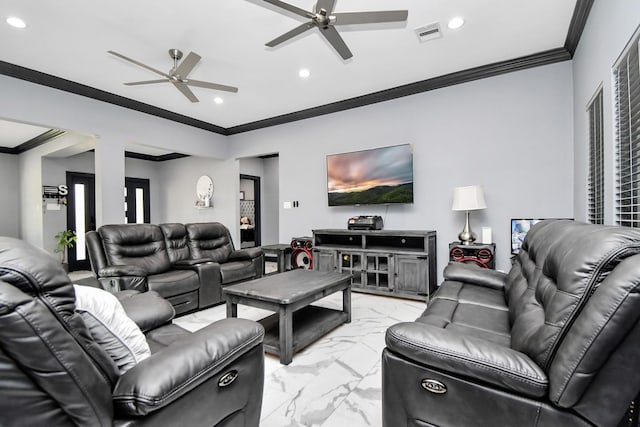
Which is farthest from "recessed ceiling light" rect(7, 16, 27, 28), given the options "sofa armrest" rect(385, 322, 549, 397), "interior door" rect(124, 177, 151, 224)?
"interior door" rect(124, 177, 151, 224)

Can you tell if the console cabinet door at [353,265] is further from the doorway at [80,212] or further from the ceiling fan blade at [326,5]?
the doorway at [80,212]

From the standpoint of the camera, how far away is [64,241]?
229 inches

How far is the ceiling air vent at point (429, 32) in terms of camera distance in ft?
9.42

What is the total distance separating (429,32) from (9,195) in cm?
857

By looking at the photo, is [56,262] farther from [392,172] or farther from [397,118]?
[397,118]

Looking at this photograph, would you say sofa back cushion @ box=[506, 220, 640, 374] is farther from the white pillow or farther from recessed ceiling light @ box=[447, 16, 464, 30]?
recessed ceiling light @ box=[447, 16, 464, 30]

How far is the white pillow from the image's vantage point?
98 cm

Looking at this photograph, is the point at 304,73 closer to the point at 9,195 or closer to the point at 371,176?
the point at 371,176

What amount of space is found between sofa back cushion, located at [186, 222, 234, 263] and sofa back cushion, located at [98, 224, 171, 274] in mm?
388

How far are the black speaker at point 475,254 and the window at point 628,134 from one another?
1512 mm

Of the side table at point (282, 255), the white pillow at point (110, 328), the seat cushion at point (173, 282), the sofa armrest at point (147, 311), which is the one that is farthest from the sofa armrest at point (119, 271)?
the white pillow at point (110, 328)

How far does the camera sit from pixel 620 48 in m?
1.88

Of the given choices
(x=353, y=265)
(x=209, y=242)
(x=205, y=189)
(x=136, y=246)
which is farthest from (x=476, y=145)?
(x=205, y=189)

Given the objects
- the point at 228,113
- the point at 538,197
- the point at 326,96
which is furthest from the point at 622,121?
the point at 228,113
